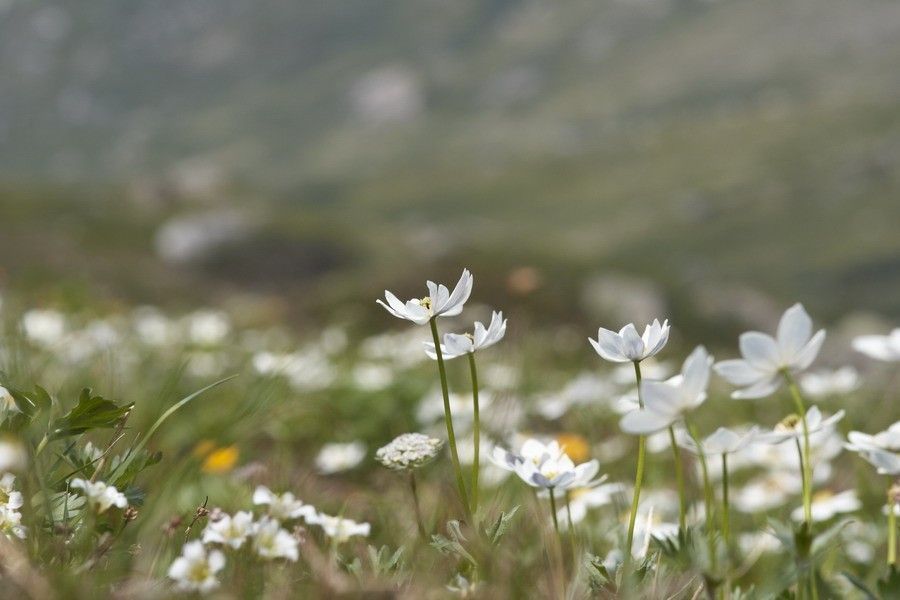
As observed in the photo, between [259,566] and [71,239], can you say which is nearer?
[259,566]

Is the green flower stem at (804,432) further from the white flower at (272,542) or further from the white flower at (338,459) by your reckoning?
the white flower at (338,459)

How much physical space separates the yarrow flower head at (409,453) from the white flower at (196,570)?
0.46 metres

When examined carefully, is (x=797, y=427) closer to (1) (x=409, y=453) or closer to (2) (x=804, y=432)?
(2) (x=804, y=432)

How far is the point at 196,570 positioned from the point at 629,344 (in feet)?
2.78

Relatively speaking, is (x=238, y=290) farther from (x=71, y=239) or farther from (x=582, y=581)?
(x=582, y=581)

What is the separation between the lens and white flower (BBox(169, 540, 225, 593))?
1431mm

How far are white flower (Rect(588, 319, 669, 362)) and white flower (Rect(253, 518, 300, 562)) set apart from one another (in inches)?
25.7

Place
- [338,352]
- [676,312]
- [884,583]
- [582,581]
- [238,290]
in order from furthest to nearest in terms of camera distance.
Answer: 1. [238,290]
2. [676,312]
3. [338,352]
4. [582,581]
5. [884,583]

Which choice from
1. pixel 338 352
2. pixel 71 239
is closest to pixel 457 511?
pixel 338 352

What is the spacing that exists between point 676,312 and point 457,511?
23026mm

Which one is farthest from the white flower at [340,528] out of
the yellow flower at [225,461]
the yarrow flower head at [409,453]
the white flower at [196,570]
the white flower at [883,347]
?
the yellow flower at [225,461]

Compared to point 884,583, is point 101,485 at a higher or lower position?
higher

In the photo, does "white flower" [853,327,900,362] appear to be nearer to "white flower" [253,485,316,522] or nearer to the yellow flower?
"white flower" [253,485,316,522]

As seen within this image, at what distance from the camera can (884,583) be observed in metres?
1.54
